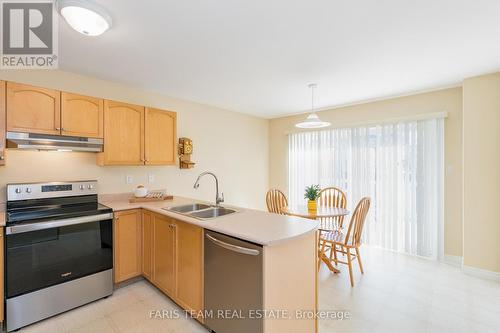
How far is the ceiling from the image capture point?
5.41 feet

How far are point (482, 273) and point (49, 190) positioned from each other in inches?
200

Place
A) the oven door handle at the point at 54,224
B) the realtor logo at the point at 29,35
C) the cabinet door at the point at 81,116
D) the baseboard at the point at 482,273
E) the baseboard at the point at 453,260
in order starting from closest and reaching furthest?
the realtor logo at the point at 29,35
the oven door handle at the point at 54,224
the cabinet door at the point at 81,116
the baseboard at the point at 482,273
the baseboard at the point at 453,260

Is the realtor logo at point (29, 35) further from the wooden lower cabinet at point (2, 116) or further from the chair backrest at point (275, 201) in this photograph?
the chair backrest at point (275, 201)

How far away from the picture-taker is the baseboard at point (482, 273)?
2.76 metres

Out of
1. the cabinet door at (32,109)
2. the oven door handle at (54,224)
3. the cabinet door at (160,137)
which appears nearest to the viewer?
the oven door handle at (54,224)

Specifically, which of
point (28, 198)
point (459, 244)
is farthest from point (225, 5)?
point (459, 244)

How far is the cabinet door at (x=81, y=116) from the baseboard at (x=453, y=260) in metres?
4.82

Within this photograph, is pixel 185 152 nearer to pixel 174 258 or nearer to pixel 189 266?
pixel 174 258

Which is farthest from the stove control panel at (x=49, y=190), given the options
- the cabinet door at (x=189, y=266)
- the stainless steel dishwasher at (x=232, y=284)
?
the stainless steel dishwasher at (x=232, y=284)

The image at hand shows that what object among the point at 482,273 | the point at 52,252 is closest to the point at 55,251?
the point at 52,252

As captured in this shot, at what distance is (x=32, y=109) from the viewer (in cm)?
218

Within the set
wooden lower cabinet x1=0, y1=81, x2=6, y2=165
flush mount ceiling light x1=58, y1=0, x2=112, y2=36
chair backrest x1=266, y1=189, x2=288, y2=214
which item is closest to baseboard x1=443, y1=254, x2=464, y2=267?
chair backrest x1=266, y1=189, x2=288, y2=214

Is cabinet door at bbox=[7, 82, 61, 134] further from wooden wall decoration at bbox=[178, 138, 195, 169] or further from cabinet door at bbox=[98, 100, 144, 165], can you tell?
wooden wall decoration at bbox=[178, 138, 195, 169]

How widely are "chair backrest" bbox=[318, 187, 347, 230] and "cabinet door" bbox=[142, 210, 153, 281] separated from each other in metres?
2.40
